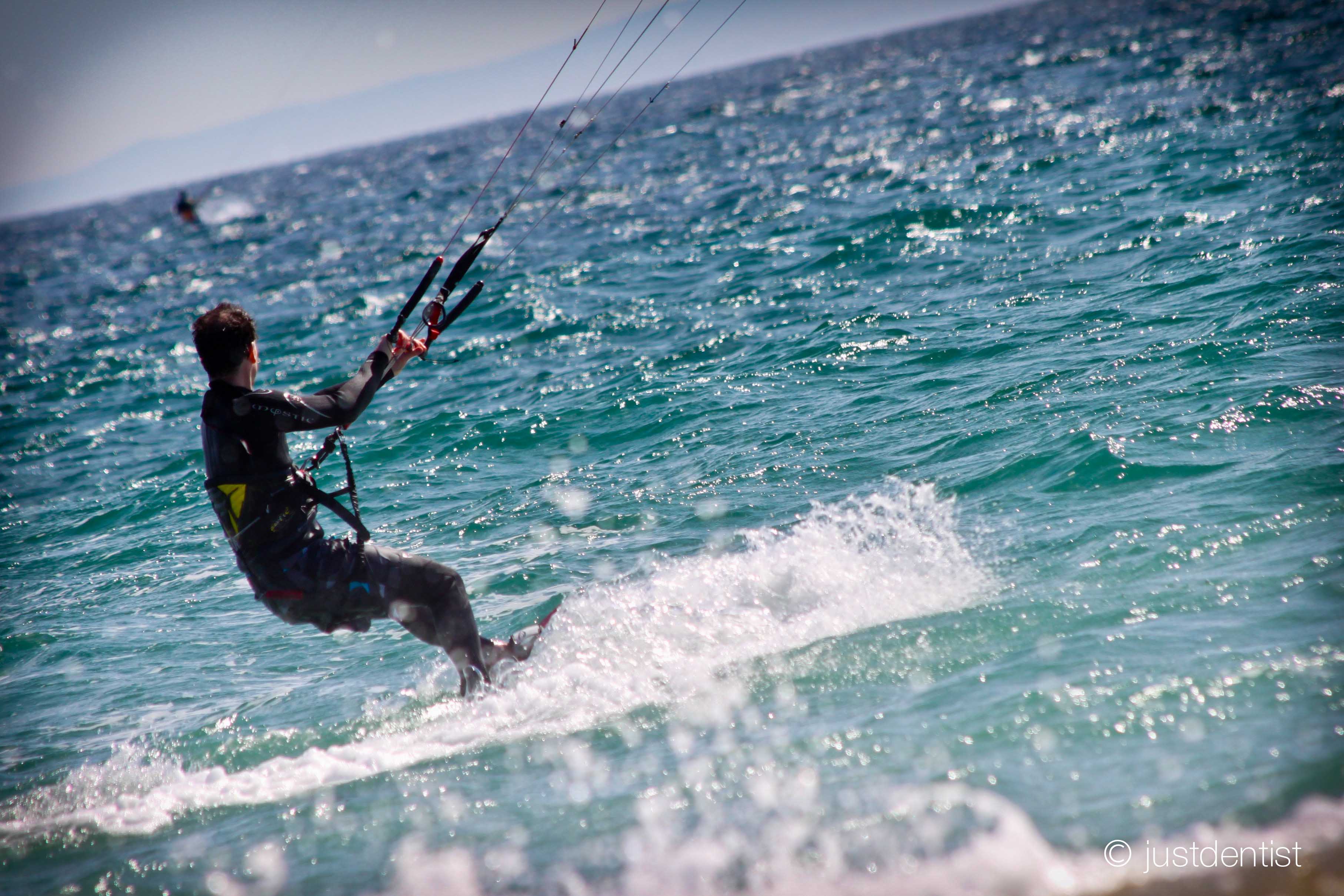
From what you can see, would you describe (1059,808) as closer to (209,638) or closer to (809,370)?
(209,638)

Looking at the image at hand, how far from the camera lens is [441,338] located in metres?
15.8

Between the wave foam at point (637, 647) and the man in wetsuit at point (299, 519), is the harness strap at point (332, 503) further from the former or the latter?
the wave foam at point (637, 647)

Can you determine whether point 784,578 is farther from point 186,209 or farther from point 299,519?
point 186,209

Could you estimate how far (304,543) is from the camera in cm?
529

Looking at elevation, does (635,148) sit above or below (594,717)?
above

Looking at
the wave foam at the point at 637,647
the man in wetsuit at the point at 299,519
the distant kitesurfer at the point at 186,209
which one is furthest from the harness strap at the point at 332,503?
the distant kitesurfer at the point at 186,209

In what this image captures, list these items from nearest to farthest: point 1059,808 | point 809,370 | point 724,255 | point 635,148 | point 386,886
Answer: point 1059,808, point 386,886, point 809,370, point 724,255, point 635,148

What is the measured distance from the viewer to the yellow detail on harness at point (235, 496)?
16.6 ft

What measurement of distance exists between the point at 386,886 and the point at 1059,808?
9.06 ft

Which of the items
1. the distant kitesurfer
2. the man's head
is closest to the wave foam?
the man's head

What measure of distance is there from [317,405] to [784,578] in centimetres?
303

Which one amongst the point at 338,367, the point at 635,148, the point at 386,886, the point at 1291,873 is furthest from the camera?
the point at 635,148

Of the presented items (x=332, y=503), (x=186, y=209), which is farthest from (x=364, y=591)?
(x=186, y=209)

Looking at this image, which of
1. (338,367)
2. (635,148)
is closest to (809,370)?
(338,367)
